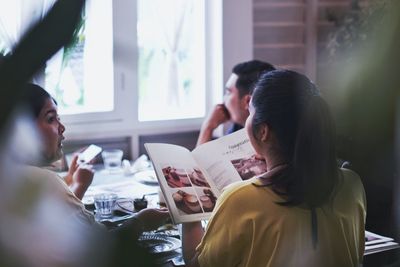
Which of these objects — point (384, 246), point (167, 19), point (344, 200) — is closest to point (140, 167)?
point (167, 19)

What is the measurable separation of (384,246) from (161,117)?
1858 millimetres

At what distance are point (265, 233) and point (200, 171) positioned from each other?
0.47 metres

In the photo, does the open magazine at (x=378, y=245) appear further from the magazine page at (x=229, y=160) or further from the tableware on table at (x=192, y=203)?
the tableware on table at (x=192, y=203)

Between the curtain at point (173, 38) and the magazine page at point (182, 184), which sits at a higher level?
the curtain at point (173, 38)

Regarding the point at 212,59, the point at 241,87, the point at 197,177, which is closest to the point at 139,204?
the point at 197,177

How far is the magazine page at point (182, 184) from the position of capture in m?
1.57

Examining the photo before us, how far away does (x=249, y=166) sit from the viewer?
5.87 ft

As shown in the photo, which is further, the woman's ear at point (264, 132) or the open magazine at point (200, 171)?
the open magazine at point (200, 171)

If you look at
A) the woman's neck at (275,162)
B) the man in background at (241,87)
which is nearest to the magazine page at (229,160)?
the woman's neck at (275,162)

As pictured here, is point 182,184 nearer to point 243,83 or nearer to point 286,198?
point 286,198

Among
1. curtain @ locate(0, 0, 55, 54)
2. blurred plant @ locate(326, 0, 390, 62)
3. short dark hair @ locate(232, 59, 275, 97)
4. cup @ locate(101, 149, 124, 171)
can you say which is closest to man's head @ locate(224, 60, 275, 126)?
short dark hair @ locate(232, 59, 275, 97)

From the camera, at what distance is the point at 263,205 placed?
132cm

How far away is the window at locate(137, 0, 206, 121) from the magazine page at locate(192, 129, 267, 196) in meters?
1.46

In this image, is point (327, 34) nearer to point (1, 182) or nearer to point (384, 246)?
point (384, 246)
